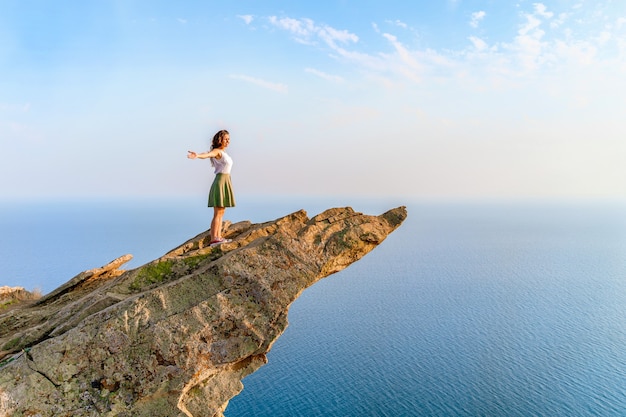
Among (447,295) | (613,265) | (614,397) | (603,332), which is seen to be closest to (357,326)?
(447,295)

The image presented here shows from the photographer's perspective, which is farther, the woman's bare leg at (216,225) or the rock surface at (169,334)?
the woman's bare leg at (216,225)

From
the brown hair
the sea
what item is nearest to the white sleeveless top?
the brown hair

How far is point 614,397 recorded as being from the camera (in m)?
61.5

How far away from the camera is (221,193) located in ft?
52.5

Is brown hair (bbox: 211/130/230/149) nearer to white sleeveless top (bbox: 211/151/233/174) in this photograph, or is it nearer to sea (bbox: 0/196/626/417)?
white sleeveless top (bbox: 211/151/233/174)

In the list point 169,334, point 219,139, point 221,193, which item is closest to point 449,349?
Answer: point 221,193

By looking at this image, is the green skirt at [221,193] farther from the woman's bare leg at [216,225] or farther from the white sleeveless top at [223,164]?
the woman's bare leg at [216,225]

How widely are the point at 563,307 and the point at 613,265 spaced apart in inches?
3173

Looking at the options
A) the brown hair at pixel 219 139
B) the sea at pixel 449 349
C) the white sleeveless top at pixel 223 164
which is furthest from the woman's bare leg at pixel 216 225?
the sea at pixel 449 349

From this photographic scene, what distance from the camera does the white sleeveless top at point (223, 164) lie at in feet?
51.9

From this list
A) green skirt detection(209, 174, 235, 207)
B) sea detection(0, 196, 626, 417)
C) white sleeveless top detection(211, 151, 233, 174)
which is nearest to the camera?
white sleeveless top detection(211, 151, 233, 174)

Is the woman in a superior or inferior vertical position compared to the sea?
superior

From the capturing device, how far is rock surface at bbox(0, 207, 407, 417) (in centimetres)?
1103

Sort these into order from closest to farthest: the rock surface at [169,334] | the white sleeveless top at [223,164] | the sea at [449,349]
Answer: the rock surface at [169,334], the white sleeveless top at [223,164], the sea at [449,349]
